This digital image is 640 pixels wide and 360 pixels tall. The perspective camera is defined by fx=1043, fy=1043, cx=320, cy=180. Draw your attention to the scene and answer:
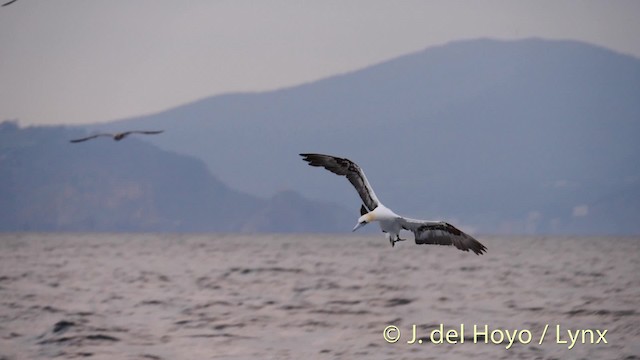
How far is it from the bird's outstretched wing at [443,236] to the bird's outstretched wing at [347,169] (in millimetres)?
974

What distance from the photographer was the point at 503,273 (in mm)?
52625

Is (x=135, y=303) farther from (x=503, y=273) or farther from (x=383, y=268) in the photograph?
(x=383, y=268)

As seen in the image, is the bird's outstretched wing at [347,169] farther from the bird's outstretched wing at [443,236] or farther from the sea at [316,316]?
the sea at [316,316]

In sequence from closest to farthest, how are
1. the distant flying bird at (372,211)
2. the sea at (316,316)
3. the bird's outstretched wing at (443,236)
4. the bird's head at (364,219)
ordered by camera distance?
1. the bird's head at (364,219)
2. the distant flying bird at (372,211)
3. the bird's outstretched wing at (443,236)
4. the sea at (316,316)

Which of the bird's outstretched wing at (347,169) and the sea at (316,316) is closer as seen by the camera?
the bird's outstretched wing at (347,169)

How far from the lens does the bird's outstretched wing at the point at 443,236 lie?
14.5m

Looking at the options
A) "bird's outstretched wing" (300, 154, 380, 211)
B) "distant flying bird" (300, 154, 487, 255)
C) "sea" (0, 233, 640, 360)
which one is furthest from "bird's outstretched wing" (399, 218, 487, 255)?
"sea" (0, 233, 640, 360)

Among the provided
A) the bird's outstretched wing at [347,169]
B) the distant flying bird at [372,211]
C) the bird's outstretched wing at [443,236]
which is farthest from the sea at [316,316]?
the bird's outstretched wing at [347,169]

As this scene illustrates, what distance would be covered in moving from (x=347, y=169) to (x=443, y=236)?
2.19m

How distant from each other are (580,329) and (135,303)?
14.3 m

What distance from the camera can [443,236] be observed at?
48.6 feet

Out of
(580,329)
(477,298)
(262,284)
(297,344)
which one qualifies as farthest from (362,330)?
(262,284)

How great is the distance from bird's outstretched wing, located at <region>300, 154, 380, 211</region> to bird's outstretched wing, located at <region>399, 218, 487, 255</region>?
3.20 ft

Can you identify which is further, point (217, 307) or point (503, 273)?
point (503, 273)
